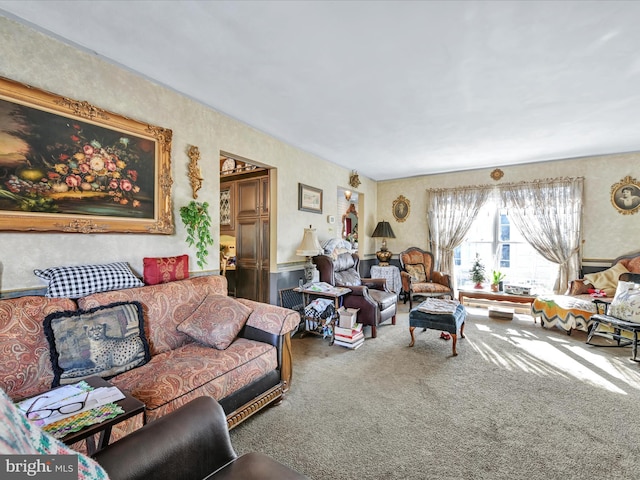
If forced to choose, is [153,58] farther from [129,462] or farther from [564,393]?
[564,393]

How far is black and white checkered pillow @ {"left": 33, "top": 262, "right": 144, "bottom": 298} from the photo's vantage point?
194 centimetres

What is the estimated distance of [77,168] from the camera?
216 centimetres

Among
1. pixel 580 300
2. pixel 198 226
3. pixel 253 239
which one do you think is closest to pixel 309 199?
pixel 253 239

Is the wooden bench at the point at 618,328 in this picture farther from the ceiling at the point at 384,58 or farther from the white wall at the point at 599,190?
the ceiling at the point at 384,58

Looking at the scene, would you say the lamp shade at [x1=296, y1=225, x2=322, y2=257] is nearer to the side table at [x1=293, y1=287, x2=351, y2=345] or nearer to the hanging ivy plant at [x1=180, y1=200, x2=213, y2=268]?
the side table at [x1=293, y1=287, x2=351, y2=345]

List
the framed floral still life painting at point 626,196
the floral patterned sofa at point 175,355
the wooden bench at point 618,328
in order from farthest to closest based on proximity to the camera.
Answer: the framed floral still life painting at point 626,196 < the wooden bench at point 618,328 < the floral patterned sofa at point 175,355

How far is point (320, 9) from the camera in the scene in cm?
179

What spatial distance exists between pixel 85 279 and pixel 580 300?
5581mm

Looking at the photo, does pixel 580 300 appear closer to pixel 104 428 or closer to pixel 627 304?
pixel 627 304

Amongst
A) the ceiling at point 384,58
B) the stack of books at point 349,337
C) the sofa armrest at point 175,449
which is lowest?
the stack of books at point 349,337

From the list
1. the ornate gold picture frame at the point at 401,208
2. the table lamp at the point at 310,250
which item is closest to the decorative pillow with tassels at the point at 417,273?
the ornate gold picture frame at the point at 401,208

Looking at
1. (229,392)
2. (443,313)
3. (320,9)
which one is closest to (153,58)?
(320,9)

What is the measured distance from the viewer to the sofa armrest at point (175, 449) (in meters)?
1.01

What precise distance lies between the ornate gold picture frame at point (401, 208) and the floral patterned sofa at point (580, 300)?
2.80 m
